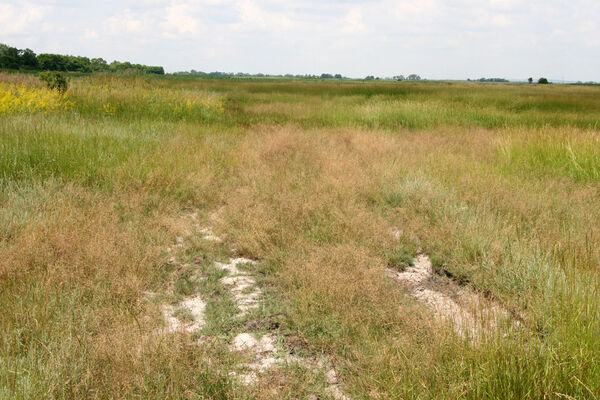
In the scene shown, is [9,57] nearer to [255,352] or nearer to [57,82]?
[57,82]

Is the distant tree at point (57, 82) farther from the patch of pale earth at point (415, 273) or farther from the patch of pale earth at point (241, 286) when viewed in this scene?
the patch of pale earth at point (415, 273)

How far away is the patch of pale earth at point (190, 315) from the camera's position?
8.80 feet

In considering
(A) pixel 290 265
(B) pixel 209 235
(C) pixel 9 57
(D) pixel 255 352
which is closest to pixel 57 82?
(B) pixel 209 235

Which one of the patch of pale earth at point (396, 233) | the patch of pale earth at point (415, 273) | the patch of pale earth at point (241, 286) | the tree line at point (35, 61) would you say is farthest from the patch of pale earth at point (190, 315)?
the tree line at point (35, 61)

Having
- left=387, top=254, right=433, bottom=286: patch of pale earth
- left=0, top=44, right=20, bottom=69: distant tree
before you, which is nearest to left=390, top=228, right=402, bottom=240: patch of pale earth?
left=387, top=254, right=433, bottom=286: patch of pale earth

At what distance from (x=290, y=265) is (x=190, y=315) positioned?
40.8 inches

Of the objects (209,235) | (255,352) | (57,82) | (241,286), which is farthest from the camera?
(57,82)

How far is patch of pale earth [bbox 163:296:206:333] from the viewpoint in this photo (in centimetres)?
268

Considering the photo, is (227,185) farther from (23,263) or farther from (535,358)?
(535,358)

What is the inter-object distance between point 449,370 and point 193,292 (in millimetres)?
2230

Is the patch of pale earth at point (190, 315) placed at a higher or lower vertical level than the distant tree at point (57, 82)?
lower

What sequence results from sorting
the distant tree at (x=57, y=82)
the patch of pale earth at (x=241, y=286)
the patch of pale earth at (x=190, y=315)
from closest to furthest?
the patch of pale earth at (x=190, y=315) → the patch of pale earth at (x=241, y=286) → the distant tree at (x=57, y=82)

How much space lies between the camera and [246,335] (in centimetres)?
269

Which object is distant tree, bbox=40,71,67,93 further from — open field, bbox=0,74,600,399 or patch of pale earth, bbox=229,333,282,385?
patch of pale earth, bbox=229,333,282,385
